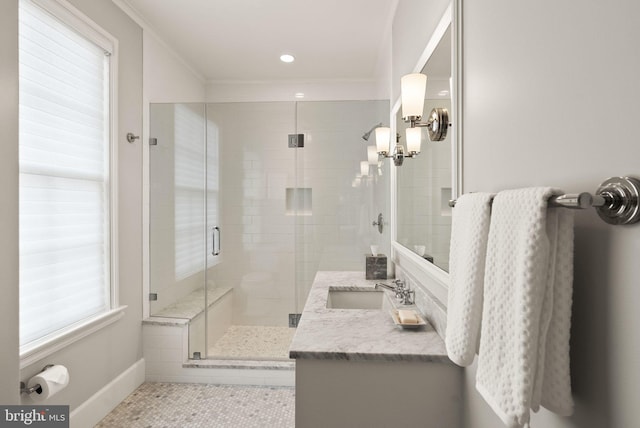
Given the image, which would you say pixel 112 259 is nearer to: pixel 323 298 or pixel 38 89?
pixel 38 89

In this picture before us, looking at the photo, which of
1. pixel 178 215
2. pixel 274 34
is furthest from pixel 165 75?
pixel 178 215

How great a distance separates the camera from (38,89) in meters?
1.80

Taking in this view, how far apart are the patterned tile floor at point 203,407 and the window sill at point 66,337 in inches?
22.5

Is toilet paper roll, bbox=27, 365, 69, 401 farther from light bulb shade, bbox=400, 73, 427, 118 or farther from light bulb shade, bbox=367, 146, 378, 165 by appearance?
light bulb shade, bbox=367, 146, 378, 165

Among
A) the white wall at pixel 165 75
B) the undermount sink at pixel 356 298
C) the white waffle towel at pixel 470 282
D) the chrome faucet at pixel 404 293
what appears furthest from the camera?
the white wall at pixel 165 75

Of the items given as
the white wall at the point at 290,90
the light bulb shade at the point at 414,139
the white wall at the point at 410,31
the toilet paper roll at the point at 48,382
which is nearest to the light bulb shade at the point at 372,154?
the white wall at the point at 410,31

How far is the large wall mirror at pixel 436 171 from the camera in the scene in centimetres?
126

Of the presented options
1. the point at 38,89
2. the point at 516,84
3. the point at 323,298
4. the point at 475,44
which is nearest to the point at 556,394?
the point at 516,84

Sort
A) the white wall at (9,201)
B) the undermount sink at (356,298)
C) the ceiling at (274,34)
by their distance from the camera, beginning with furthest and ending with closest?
the ceiling at (274,34), the undermount sink at (356,298), the white wall at (9,201)

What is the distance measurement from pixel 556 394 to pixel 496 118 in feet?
2.11

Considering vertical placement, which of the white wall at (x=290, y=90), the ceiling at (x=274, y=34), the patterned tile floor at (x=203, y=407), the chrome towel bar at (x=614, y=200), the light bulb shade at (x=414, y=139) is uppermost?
the ceiling at (x=274, y=34)

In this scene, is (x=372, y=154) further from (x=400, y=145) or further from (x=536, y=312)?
(x=536, y=312)

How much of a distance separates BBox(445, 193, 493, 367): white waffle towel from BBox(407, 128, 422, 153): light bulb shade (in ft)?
3.05

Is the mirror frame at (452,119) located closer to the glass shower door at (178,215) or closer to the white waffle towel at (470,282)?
the white waffle towel at (470,282)
